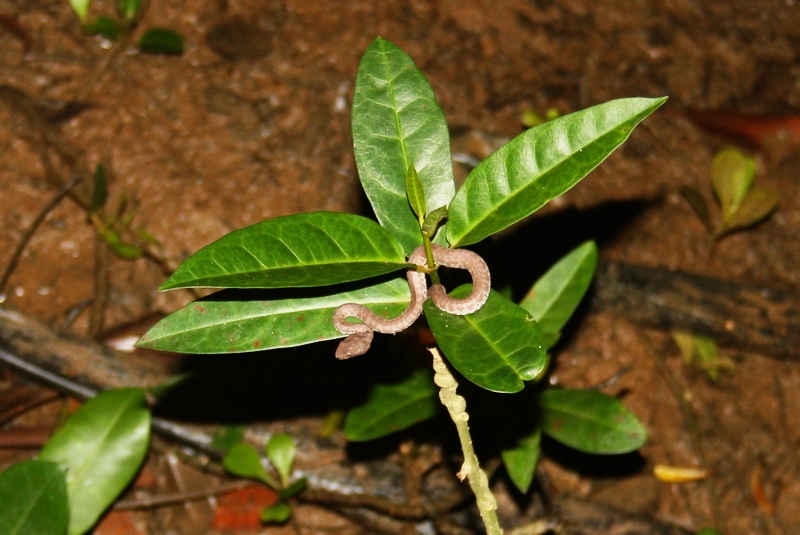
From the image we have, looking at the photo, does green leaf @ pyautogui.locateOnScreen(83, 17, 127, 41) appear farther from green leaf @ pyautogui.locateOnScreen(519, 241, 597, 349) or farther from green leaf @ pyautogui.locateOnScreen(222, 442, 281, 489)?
green leaf @ pyautogui.locateOnScreen(519, 241, 597, 349)

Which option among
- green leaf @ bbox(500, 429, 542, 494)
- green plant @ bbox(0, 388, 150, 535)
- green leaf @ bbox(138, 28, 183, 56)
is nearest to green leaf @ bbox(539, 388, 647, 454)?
green leaf @ bbox(500, 429, 542, 494)

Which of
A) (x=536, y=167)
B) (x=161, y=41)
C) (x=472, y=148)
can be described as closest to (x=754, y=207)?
(x=472, y=148)

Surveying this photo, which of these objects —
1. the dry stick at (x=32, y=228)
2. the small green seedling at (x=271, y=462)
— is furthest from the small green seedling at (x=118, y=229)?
the small green seedling at (x=271, y=462)

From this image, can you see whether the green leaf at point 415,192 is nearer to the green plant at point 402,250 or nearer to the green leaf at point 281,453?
the green plant at point 402,250

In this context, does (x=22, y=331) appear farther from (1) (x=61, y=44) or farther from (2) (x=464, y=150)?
(2) (x=464, y=150)

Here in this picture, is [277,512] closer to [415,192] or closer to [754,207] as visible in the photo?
[415,192]

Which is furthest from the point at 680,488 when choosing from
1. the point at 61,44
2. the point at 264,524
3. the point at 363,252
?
the point at 61,44
